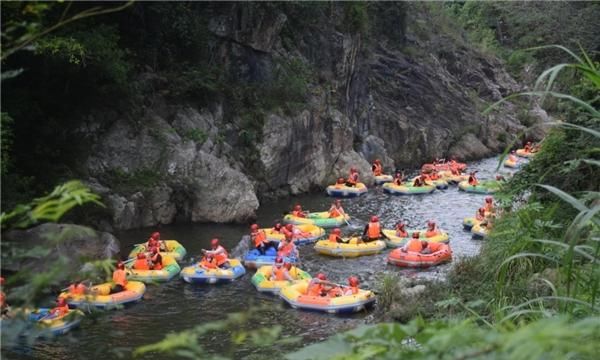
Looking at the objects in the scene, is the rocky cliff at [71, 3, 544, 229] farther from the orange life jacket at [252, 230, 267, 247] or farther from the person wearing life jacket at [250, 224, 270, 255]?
the orange life jacket at [252, 230, 267, 247]

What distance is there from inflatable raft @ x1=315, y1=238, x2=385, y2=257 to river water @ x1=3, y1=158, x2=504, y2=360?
158 millimetres

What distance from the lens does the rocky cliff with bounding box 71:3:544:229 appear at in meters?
17.4

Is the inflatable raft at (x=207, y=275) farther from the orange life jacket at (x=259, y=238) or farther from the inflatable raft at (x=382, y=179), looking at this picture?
the inflatable raft at (x=382, y=179)

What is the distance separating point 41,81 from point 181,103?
4.63 meters

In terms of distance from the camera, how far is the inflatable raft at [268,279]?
1248 cm

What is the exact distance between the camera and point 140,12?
18500mm

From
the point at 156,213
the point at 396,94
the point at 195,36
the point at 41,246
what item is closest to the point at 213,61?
the point at 195,36

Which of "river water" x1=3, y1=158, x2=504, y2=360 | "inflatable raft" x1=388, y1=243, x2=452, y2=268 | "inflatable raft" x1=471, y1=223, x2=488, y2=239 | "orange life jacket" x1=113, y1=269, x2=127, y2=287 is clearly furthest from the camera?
"inflatable raft" x1=471, y1=223, x2=488, y2=239

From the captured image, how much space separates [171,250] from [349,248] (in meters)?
3.85

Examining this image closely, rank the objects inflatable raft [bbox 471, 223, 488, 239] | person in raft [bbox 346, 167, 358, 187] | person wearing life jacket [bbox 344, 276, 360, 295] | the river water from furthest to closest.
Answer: person in raft [bbox 346, 167, 358, 187]
inflatable raft [bbox 471, 223, 488, 239]
person wearing life jacket [bbox 344, 276, 360, 295]
the river water

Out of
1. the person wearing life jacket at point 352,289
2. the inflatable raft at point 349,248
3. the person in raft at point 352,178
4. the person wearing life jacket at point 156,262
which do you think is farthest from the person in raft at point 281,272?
the person in raft at point 352,178

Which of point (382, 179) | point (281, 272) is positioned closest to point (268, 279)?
point (281, 272)

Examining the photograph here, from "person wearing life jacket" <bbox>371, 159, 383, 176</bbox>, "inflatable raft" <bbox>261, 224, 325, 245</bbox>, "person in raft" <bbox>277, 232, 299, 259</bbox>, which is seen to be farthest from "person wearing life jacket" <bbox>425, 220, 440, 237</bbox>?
"person wearing life jacket" <bbox>371, 159, 383, 176</bbox>

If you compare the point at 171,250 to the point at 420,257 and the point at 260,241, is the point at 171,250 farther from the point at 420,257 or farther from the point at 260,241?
the point at 420,257
